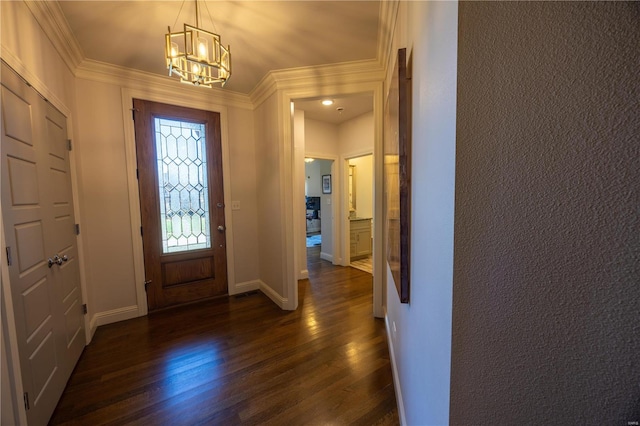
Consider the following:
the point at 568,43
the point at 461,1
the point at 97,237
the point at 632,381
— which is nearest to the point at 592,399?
the point at 632,381

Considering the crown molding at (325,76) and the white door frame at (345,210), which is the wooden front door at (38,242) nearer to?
the crown molding at (325,76)

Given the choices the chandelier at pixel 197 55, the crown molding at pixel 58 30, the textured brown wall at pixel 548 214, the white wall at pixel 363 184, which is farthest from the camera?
the white wall at pixel 363 184

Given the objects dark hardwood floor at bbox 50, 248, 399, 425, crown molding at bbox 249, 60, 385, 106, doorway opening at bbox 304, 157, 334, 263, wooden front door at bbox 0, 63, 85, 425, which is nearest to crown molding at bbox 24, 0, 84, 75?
wooden front door at bbox 0, 63, 85, 425

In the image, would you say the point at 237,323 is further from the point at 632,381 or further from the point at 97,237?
the point at 632,381

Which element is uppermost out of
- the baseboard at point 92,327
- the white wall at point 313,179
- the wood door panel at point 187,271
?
the white wall at point 313,179

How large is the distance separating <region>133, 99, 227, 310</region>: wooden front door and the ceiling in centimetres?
59

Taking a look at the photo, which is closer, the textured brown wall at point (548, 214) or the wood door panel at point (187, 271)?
the textured brown wall at point (548, 214)

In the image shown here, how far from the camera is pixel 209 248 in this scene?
3.07 meters

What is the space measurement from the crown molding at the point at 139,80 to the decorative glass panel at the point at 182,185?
358mm

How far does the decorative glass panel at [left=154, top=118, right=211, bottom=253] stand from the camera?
9.11ft

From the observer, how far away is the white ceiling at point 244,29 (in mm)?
1687

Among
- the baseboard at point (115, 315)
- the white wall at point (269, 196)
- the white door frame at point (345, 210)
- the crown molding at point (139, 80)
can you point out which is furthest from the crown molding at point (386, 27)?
the baseboard at point (115, 315)

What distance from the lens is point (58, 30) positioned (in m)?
1.80

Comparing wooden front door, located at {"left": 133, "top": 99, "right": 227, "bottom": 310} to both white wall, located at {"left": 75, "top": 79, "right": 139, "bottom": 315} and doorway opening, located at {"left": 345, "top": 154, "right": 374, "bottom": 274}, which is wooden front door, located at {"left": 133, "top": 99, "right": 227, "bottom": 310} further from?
doorway opening, located at {"left": 345, "top": 154, "right": 374, "bottom": 274}
